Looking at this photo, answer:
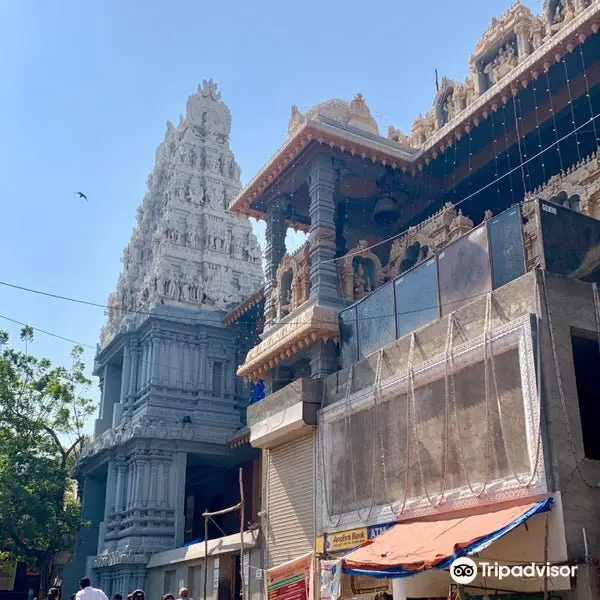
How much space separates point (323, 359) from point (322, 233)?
352 cm

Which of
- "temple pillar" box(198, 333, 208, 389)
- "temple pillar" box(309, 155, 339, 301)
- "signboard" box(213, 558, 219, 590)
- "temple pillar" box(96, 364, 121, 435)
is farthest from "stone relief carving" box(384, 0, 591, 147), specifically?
"temple pillar" box(96, 364, 121, 435)

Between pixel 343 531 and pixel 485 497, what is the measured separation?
4238 millimetres

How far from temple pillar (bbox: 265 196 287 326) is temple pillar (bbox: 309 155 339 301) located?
221 cm

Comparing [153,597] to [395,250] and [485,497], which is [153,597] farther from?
[485,497]

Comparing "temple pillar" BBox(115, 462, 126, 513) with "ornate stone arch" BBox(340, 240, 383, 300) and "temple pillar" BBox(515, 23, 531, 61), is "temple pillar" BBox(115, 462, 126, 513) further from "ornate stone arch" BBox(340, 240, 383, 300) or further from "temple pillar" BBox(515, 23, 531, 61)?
"temple pillar" BBox(515, 23, 531, 61)

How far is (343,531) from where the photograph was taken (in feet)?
49.7

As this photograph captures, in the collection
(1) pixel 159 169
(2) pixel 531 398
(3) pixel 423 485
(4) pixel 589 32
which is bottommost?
(3) pixel 423 485

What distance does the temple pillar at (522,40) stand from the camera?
17.7m

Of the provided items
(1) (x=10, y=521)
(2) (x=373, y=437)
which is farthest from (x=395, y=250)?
(1) (x=10, y=521)

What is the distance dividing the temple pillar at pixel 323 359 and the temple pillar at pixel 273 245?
3321 millimetres

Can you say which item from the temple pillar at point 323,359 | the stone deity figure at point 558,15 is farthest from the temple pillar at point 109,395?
the stone deity figure at point 558,15

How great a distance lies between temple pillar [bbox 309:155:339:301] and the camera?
749 inches

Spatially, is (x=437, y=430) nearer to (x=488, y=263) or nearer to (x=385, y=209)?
(x=488, y=263)

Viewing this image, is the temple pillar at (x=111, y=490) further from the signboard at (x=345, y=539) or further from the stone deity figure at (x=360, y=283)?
the signboard at (x=345, y=539)
